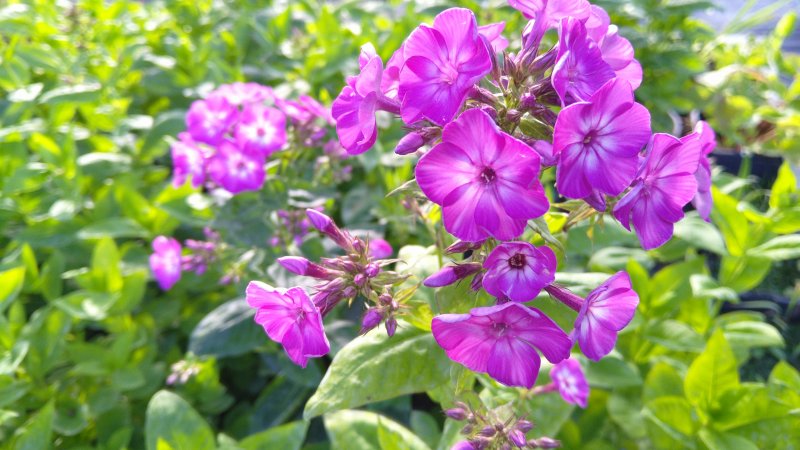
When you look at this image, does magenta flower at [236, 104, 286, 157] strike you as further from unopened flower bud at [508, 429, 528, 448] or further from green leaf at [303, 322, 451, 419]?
unopened flower bud at [508, 429, 528, 448]

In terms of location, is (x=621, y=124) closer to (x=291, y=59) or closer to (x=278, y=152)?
(x=278, y=152)

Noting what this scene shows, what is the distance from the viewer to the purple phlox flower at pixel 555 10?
0.85m

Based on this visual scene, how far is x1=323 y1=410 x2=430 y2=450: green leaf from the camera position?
1.27 meters

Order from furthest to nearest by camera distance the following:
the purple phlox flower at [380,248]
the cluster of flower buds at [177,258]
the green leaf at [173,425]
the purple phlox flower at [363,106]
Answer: the cluster of flower buds at [177,258] → the purple phlox flower at [380,248] → the green leaf at [173,425] → the purple phlox flower at [363,106]

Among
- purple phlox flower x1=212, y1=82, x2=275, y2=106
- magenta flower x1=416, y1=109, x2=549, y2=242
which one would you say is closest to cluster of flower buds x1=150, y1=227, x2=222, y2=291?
purple phlox flower x1=212, y1=82, x2=275, y2=106

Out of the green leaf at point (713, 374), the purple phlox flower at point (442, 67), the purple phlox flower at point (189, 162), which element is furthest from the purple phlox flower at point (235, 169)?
the green leaf at point (713, 374)

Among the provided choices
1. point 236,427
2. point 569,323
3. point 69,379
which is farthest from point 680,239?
point 69,379

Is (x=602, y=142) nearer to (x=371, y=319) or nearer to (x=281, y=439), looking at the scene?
(x=371, y=319)

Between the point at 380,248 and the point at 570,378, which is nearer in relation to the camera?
the point at 570,378

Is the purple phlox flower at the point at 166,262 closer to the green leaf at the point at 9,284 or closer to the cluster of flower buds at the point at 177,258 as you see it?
the cluster of flower buds at the point at 177,258

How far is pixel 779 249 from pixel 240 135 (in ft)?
4.37

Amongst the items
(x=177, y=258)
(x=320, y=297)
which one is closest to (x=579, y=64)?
(x=320, y=297)

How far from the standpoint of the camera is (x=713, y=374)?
1350mm

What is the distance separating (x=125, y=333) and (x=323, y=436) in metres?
0.58
